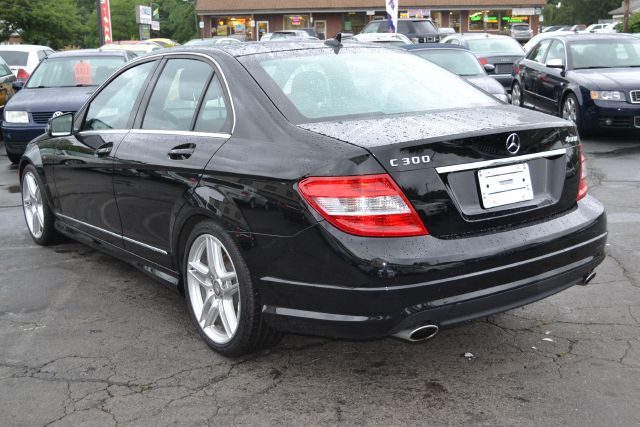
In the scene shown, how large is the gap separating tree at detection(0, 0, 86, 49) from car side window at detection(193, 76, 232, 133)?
33.8 metres

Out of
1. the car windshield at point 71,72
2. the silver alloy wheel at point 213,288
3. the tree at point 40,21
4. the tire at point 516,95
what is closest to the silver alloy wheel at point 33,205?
the silver alloy wheel at point 213,288

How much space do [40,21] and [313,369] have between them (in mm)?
35721

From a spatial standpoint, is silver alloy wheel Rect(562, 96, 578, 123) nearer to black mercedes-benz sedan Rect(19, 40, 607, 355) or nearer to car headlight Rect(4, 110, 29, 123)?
black mercedes-benz sedan Rect(19, 40, 607, 355)

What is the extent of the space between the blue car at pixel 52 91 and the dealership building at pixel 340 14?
43968 millimetres

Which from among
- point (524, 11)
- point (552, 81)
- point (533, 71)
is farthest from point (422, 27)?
point (524, 11)

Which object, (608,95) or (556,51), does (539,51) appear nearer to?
(556,51)

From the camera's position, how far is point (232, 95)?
12.6 feet

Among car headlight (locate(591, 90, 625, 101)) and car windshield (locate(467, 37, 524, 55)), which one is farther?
car windshield (locate(467, 37, 524, 55))

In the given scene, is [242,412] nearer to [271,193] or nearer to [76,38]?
[271,193]

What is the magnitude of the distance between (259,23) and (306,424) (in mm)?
56225

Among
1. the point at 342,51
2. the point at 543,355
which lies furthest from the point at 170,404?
the point at 342,51

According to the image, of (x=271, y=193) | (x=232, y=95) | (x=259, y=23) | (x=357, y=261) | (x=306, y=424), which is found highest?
(x=259, y=23)

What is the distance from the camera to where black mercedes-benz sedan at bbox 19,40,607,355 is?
10.3ft

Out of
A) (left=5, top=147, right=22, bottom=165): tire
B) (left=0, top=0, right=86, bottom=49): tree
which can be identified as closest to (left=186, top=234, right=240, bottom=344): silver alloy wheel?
(left=5, top=147, right=22, bottom=165): tire
